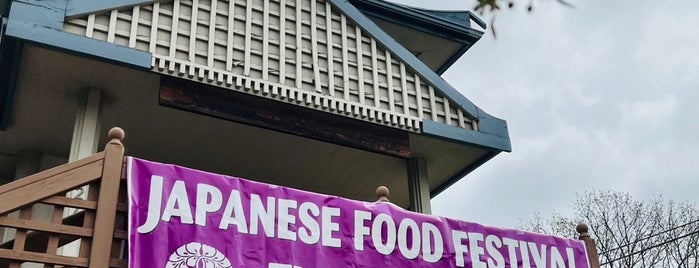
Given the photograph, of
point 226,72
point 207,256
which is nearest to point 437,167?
point 226,72

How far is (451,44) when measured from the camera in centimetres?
1181

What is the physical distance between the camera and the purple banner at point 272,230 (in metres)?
4.76

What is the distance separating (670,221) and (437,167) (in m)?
18.7

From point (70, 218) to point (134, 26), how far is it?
322 cm

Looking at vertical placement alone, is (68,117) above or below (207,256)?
above

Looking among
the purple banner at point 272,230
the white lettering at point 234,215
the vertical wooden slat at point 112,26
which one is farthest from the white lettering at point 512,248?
the vertical wooden slat at point 112,26

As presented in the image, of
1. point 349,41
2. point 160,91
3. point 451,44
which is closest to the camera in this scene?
point 160,91

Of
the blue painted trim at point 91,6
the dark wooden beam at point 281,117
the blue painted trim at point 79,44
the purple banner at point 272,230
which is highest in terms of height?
the blue painted trim at point 91,6

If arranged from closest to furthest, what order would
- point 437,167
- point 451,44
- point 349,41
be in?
point 349,41, point 437,167, point 451,44

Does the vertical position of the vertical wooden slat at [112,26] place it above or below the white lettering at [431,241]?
above

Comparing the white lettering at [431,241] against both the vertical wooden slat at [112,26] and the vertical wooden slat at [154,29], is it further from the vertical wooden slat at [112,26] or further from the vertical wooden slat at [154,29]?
the vertical wooden slat at [112,26]

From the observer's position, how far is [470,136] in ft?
29.6

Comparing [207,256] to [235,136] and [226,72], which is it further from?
[235,136]

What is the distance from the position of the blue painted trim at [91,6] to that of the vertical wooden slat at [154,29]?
24cm
